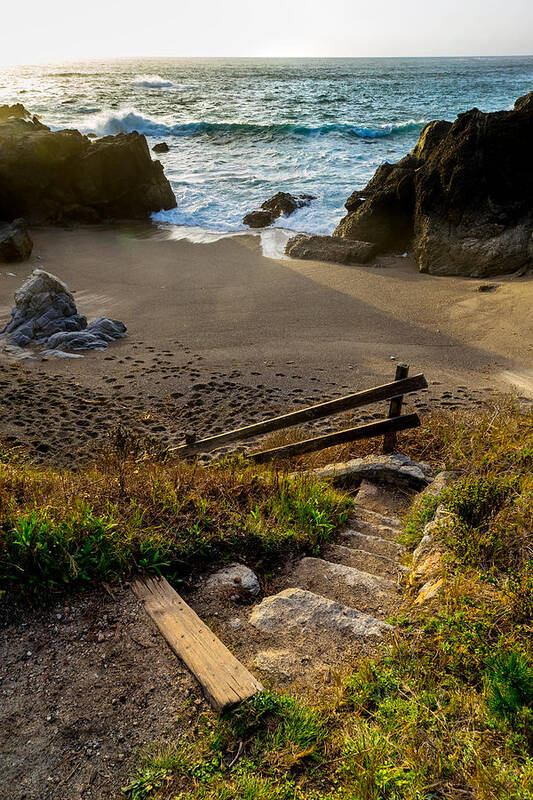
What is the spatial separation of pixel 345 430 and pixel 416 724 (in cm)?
367

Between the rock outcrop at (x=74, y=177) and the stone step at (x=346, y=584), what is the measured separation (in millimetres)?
19781

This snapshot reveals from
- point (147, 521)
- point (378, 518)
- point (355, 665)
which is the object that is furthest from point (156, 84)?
point (355, 665)

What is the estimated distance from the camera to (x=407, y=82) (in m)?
67.5

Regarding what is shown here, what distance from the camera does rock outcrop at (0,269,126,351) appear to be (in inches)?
432

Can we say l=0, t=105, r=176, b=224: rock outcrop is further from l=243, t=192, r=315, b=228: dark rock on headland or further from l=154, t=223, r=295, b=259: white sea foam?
l=243, t=192, r=315, b=228: dark rock on headland

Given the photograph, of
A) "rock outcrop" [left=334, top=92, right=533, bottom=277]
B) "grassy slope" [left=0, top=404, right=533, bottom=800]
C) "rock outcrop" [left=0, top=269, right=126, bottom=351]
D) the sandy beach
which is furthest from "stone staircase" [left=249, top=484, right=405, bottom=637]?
"rock outcrop" [left=334, top=92, right=533, bottom=277]

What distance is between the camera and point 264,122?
38.1 meters

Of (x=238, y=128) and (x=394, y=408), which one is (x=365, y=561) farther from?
(x=238, y=128)

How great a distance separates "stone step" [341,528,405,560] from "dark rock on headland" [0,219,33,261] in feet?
49.3

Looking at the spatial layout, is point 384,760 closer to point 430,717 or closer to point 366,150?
A: point 430,717

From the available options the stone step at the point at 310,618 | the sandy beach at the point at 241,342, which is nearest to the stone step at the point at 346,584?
the stone step at the point at 310,618

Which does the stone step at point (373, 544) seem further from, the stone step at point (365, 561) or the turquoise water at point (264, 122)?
the turquoise water at point (264, 122)

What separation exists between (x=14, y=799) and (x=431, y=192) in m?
16.5

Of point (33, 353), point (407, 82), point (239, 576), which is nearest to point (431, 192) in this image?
point (33, 353)
